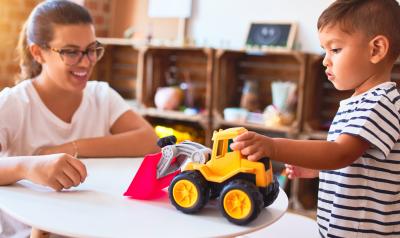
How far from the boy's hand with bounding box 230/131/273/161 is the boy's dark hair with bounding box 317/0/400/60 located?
327 millimetres

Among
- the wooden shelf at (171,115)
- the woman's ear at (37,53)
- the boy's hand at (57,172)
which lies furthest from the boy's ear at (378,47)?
the wooden shelf at (171,115)

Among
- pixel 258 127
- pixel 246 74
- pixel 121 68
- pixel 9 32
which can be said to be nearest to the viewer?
pixel 258 127

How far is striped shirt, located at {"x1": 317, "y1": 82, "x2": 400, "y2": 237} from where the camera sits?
107 centimetres

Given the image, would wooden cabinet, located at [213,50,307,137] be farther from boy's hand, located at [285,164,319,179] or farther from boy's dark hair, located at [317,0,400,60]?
boy's dark hair, located at [317,0,400,60]

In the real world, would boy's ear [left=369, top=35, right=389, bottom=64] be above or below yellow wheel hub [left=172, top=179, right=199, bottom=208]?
above

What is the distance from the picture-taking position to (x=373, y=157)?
109 centimetres

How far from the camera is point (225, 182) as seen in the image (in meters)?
1.00

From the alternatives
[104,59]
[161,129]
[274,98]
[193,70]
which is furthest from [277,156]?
[104,59]

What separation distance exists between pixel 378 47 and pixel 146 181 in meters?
0.59

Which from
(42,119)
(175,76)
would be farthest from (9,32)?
(42,119)

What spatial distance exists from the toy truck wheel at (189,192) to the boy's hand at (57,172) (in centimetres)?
26

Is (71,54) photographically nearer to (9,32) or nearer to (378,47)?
(378,47)

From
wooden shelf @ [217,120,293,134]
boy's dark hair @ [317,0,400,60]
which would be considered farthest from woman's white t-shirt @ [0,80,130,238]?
wooden shelf @ [217,120,293,134]

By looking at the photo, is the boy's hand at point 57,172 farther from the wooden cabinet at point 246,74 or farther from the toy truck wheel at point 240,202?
the wooden cabinet at point 246,74
